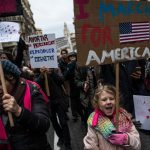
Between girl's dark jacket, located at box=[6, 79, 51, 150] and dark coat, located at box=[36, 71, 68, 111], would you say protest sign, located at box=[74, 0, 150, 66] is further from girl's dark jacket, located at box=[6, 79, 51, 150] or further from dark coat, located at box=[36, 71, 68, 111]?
dark coat, located at box=[36, 71, 68, 111]

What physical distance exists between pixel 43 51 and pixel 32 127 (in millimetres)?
4433

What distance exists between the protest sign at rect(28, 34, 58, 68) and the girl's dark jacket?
389cm

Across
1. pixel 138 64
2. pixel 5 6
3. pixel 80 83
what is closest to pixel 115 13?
pixel 5 6

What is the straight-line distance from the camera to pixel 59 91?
7.13 metres

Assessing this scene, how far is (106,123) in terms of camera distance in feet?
12.5

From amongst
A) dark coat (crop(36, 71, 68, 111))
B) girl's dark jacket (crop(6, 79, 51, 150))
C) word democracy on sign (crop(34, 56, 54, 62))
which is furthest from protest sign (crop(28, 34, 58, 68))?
girl's dark jacket (crop(6, 79, 51, 150))

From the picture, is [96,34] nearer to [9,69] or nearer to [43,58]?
[9,69]

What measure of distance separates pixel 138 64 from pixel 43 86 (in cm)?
154

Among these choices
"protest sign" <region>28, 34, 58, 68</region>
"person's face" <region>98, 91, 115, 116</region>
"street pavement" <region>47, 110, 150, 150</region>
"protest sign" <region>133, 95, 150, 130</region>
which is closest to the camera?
"person's face" <region>98, 91, 115, 116</region>

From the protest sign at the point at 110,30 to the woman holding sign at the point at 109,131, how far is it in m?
0.39

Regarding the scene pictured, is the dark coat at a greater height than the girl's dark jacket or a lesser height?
lesser

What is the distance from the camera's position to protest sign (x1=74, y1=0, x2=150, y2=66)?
12.5 feet

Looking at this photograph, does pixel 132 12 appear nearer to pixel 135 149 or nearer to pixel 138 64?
pixel 135 149

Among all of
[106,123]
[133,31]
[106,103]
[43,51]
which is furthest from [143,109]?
[106,123]
